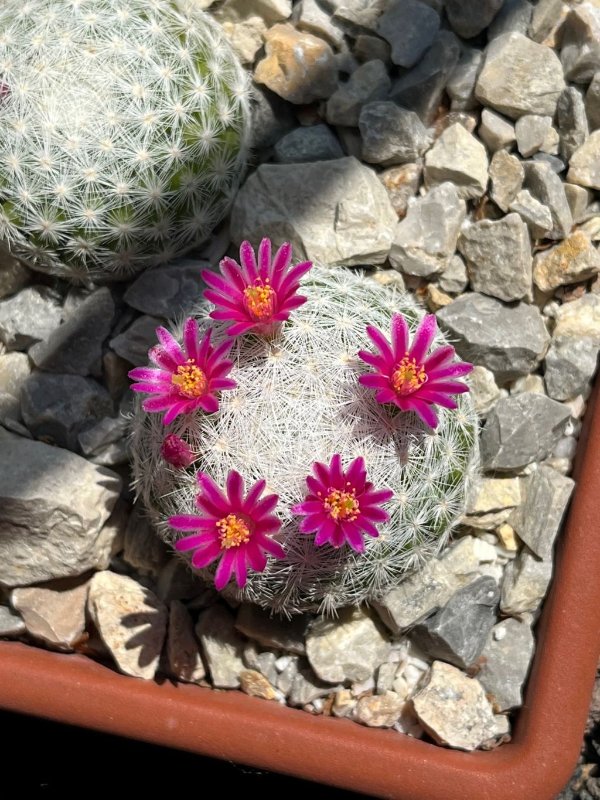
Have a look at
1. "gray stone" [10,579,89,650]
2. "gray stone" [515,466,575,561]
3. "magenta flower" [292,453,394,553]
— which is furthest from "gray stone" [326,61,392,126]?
"gray stone" [10,579,89,650]

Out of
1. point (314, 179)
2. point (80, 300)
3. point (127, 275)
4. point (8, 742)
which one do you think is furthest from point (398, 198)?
point (8, 742)

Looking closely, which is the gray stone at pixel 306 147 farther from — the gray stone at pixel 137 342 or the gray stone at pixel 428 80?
the gray stone at pixel 137 342

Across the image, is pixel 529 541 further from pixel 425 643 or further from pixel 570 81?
pixel 570 81

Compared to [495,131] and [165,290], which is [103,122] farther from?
[495,131]

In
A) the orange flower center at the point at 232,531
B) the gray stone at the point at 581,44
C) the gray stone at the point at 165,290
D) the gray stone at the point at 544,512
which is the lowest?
the gray stone at the point at 544,512

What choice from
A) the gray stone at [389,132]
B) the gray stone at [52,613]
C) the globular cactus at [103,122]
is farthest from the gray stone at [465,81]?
the gray stone at [52,613]
